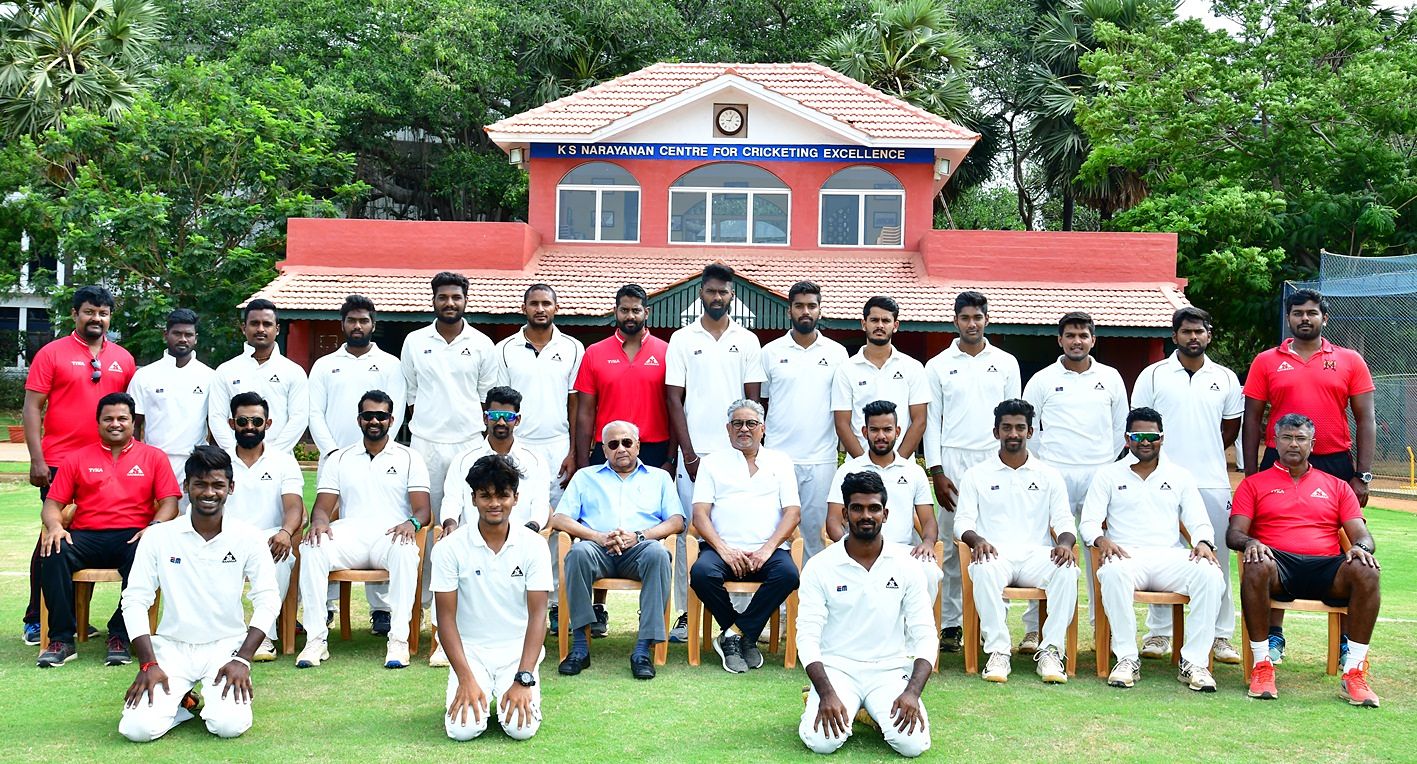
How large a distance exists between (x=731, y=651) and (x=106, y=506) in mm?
3554

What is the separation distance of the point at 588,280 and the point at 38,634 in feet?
Answer: 48.3

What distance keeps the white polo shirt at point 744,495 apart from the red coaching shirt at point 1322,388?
2843 mm

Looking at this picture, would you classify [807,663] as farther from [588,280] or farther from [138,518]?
[588,280]

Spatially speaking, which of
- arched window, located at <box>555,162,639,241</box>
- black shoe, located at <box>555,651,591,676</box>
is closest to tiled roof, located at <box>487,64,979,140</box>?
arched window, located at <box>555,162,639,241</box>

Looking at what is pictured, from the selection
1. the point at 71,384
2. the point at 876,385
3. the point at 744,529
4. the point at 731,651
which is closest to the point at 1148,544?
the point at 876,385

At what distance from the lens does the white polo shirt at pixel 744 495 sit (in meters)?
7.26

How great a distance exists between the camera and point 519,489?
23.9ft

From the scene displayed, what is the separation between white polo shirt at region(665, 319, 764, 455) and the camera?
802 cm

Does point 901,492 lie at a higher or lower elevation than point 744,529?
higher

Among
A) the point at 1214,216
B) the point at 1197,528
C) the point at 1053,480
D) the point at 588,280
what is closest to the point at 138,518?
the point at 1053,480

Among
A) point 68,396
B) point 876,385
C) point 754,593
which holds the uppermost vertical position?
point 876,385

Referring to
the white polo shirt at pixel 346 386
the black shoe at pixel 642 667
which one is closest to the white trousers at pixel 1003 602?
the black shoe at pixel 642 667

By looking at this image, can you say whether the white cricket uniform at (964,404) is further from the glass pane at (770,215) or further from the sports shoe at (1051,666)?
the glass pane at (770,215)

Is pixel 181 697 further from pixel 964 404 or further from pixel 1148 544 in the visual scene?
pixel 1148 544
